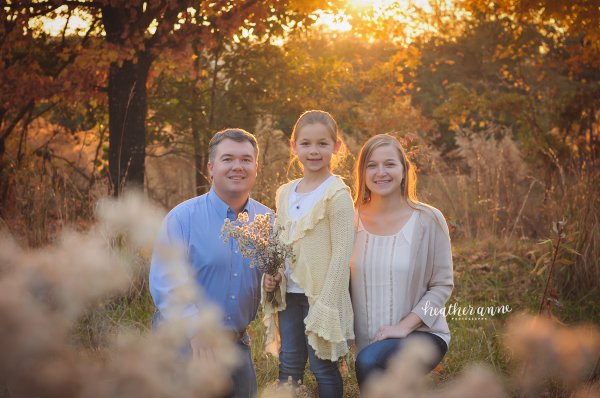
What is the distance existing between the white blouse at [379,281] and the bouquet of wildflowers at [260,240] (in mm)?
594

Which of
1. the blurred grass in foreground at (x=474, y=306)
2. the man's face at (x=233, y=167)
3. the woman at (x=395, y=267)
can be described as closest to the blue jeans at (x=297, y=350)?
the woman at (x=395, y=267)

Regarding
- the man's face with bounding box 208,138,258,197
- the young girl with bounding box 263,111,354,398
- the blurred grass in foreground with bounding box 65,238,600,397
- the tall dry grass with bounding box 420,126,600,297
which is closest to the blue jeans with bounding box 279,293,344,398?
the young girl with bounding box 263,111,354,398

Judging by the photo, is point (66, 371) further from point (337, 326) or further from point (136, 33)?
point (136, 33)

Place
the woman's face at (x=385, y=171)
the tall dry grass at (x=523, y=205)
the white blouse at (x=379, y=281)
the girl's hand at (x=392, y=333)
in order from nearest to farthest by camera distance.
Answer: the girl's hand at (x=392, y=333) < the white blouse at (x=379, y=281) < the woman's face at (x=385, y=171) < the tall dry grass at (x=523, y=205)

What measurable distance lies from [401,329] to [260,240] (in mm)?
914

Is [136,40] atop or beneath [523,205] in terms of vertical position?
atop

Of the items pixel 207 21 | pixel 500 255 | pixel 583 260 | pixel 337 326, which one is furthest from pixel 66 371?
pixel 207 21

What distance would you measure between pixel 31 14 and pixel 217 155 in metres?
3.63

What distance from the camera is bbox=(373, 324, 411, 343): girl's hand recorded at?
2104 millimetres

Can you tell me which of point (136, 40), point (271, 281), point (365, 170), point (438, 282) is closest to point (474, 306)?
point (438, 282)

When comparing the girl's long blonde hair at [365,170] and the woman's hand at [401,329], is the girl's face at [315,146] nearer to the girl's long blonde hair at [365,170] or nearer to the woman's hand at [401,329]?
the girl's long blonde hair at [365,170]

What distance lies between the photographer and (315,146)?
2326mm

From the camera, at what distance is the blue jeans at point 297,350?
7.10 ft

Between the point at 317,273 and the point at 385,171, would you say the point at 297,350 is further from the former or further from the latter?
the point at 385,171
